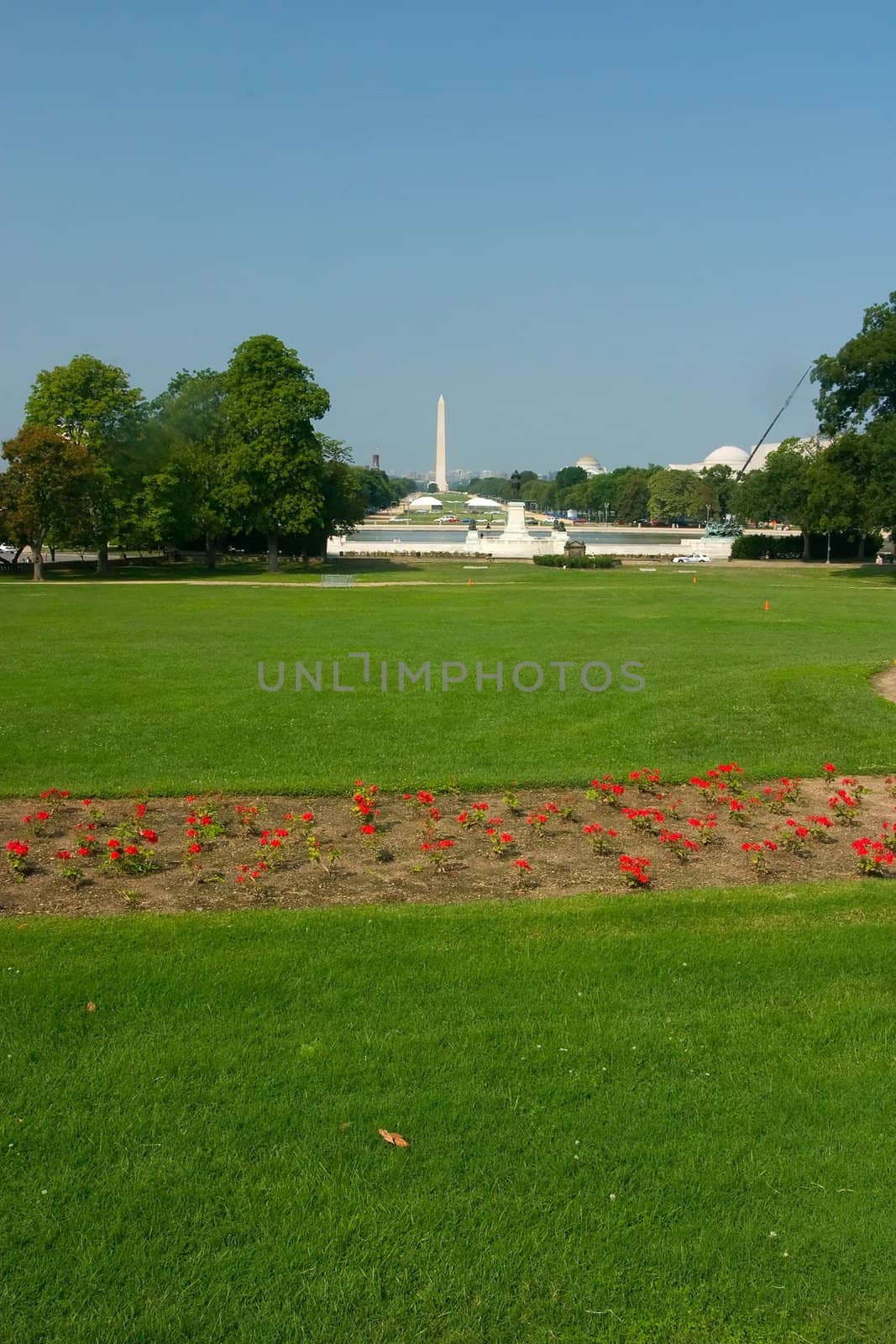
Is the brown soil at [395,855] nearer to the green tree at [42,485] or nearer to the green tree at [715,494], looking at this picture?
the green tree at [42,485]

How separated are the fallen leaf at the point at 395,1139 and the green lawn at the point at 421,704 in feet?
19.2

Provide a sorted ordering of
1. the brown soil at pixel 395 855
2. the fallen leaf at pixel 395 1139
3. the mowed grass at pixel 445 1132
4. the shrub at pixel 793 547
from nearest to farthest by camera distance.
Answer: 1. the mowed grass at pixel 445 1132
2. the fallen leaf at pixel 395 1139
3. the brown soil at pixel 395 855
4. the shrub at pixel 793 547

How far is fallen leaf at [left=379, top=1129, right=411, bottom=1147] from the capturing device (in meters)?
4.27

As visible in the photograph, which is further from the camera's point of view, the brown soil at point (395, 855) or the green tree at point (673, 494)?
the green tree at point (673, 494)

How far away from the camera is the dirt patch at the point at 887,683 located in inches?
594

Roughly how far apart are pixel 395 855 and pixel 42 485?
4234 cm

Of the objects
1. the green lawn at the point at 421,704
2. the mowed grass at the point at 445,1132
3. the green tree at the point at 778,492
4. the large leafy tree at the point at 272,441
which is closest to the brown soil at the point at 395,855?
the mowed grass at the point at 445,1132

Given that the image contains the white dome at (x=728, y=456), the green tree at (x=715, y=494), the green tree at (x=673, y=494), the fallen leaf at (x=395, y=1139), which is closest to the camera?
the fallen leaf at (x=395, y=1139)

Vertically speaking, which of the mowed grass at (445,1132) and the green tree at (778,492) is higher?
the green tree at (778,492)

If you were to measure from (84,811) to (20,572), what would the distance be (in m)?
47.5

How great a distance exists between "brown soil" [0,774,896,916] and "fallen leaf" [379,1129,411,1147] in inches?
105

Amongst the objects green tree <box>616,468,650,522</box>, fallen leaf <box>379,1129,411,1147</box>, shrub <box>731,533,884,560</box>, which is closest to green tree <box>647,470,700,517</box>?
green tree <box>616,468,650,522</box>

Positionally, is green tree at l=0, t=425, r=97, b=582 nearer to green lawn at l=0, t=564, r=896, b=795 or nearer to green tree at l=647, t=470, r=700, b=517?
green lawn at l=0, t=564, r=896, b=795

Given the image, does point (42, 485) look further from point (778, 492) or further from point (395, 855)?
point (778, 492)
